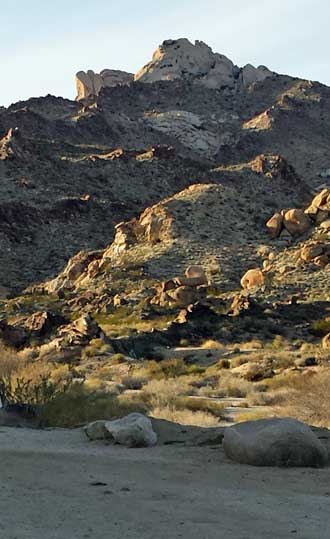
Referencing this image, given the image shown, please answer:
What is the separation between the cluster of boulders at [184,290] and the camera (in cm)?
3962

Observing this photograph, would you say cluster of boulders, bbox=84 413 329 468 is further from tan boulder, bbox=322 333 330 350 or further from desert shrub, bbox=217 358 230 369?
tan boulder, bbox=322 333 330 350

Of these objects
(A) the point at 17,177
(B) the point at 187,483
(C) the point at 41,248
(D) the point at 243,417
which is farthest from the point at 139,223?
(B) the point at 187,483

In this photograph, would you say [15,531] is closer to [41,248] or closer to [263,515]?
[263,515]

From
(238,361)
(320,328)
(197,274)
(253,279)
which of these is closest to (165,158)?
(197,274)

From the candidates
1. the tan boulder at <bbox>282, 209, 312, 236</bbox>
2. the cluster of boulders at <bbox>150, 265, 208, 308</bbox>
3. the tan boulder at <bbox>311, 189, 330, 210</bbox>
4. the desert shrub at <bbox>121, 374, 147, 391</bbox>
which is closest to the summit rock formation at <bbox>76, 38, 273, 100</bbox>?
the tan boulder at <bbox>311, 189, 330, 210</bbox>

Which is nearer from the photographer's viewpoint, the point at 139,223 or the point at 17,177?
the point at 139,223

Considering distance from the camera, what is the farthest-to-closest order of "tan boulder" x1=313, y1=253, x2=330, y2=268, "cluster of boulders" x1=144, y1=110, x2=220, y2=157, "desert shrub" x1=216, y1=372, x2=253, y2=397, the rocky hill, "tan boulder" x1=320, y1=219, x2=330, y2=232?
"cluster of boulders" x1=144, y1=110, x2=220, y2=157
the rocky hill
"tan boulder" x1=320, y1=219, x2=330, y2=232
"tan boulder" x1=313, y1=253, x2=330, y2=268
"desert shrub" x1=216, y1=372, x2=253, y2=397

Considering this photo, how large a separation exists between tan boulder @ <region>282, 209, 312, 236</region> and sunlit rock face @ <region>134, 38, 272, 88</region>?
108 meters

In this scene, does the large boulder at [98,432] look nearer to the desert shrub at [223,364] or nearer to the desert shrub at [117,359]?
the desert shrub at [223,364]

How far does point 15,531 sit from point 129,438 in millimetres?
6060

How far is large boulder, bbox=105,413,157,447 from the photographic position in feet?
41.2

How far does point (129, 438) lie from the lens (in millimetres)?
12578

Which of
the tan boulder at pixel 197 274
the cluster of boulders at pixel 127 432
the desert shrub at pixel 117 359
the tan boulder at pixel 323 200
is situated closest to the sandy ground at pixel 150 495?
the cluster of boulders at pixel 127 432

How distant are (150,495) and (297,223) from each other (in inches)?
1604
